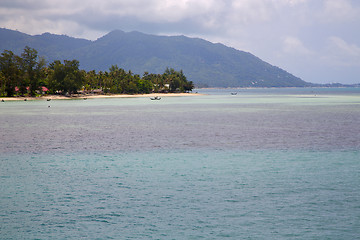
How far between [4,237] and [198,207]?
823 cm

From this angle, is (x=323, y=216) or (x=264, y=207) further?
(x=264, y=207)

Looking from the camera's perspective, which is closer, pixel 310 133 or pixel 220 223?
pixel 220 223

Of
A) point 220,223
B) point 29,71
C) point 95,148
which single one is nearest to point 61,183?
point 220,223

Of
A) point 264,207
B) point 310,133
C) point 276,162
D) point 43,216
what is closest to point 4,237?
point 43,216

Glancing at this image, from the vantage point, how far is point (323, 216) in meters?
17.1

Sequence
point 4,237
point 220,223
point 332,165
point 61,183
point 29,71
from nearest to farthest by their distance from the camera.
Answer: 1. point 4,237
2. point 220,223
3. point 61,183
4. point 332,165
5. point 29,71

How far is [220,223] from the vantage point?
16.4 metres

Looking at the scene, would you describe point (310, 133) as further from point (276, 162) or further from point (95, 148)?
point (95, 148)

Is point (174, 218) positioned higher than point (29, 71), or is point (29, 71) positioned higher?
point (29, 71)

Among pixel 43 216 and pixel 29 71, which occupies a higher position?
pixel 29 71

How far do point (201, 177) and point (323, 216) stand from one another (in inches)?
359

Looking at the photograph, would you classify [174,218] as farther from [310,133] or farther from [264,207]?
[310,133]

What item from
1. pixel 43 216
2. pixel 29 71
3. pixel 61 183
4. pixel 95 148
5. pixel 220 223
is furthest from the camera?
pixel 29 71

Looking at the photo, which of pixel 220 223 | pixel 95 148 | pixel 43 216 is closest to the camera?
pixel 220 223
